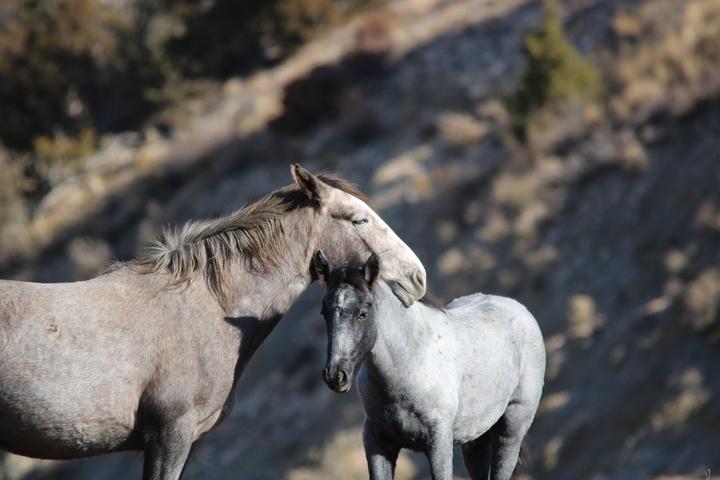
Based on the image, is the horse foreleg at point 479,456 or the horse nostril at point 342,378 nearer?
the horse nostril at point 342,378

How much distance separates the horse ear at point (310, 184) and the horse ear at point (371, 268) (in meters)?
0.88

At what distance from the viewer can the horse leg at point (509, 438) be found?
6812mm

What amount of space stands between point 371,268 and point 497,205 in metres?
13.7

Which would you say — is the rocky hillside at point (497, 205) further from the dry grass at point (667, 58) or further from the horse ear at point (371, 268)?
the horse ear at point (371, 268)

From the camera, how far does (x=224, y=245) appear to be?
6.57 m

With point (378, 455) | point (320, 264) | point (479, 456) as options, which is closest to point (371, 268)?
point (320, 264)

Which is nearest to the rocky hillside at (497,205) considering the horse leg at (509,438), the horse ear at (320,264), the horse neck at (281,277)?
the horse leg at (509,438)

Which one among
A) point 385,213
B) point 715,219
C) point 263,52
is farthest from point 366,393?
point 263,52

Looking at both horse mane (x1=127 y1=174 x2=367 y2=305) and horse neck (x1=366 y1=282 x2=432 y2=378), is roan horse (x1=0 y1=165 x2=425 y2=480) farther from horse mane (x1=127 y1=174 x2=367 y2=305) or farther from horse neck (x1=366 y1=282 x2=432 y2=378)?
horse neck (x1=366 y1=282 x2=432 y2=378)

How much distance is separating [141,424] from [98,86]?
31041 mm

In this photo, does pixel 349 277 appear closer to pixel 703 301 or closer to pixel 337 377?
pixel 337 377

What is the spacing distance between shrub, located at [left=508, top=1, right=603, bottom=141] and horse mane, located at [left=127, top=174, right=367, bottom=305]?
13868 millimetres

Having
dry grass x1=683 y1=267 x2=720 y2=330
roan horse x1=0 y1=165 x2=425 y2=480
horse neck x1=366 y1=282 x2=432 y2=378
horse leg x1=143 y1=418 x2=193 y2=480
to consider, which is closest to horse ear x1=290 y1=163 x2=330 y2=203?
roan horse x1=0 y1=165 x2=425 y2=480

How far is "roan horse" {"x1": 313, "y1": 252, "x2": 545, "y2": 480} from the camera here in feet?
19.0
